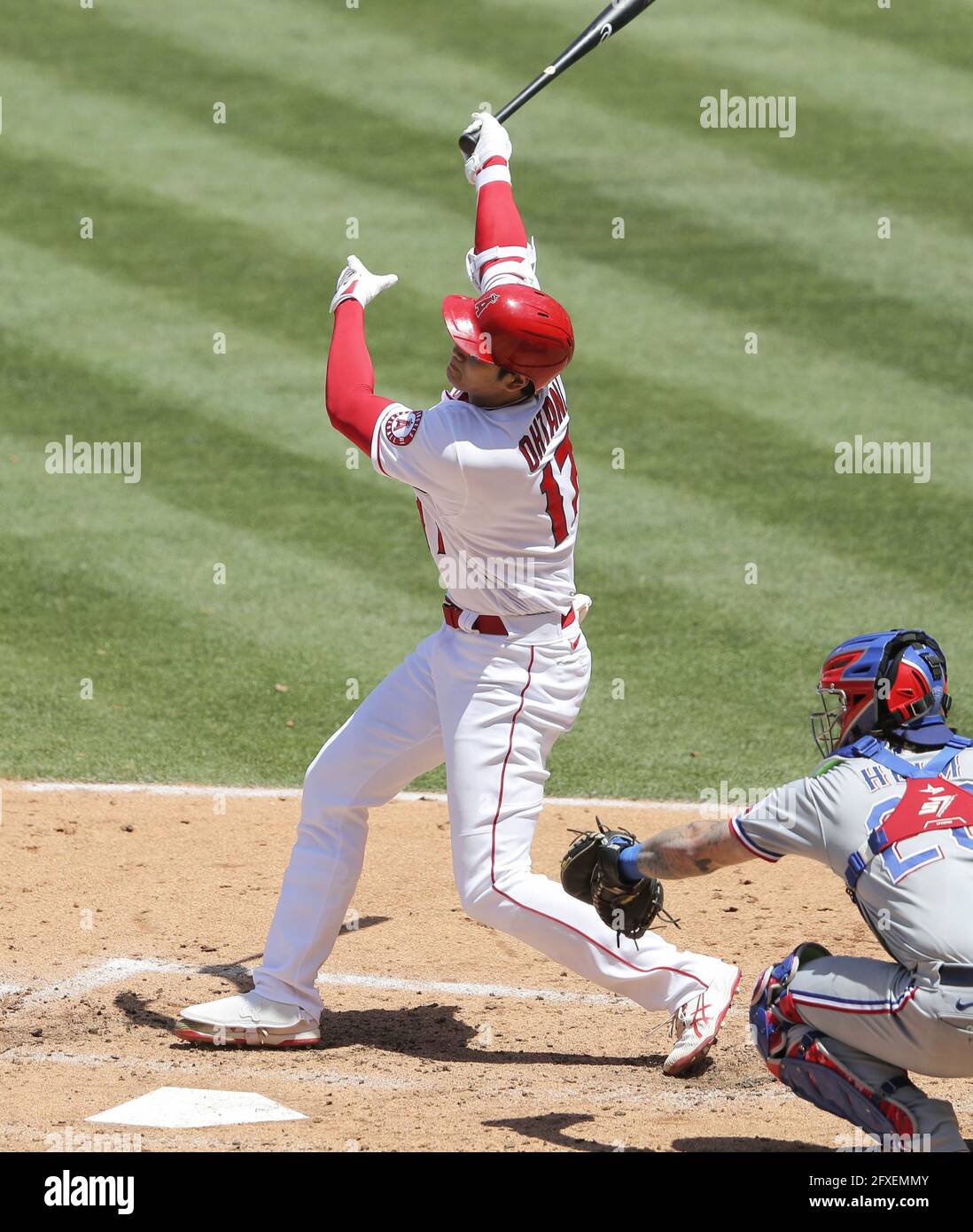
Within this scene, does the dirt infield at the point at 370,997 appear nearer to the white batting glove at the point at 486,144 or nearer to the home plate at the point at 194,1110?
the home plate at the point at 194,1110

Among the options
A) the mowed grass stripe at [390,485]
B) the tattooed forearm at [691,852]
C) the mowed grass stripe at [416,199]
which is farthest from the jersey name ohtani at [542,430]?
the mowed grass stripe at [416,199]

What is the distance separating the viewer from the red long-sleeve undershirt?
4.62m

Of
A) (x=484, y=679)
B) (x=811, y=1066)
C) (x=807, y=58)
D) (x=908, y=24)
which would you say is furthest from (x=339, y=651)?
(x=908, y=24)

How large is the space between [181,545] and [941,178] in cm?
735

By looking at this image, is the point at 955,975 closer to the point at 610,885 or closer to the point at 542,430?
the point at 610,885

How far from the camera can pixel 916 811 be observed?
3.58 m

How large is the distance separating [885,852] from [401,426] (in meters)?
1.74

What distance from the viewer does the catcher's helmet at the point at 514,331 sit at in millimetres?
4391

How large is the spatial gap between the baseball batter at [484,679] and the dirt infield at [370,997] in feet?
0.83

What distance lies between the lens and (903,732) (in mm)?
3689

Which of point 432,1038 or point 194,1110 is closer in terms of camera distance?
point 194,1110

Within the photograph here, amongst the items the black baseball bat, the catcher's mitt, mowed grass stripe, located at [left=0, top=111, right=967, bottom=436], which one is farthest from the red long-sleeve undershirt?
mowed grass stripe, located at [left=0, top=111, right=967, bottom=436]

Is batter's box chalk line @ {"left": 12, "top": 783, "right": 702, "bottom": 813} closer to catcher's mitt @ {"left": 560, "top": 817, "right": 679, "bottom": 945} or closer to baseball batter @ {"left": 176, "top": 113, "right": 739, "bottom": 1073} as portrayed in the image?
baseball batter @ {"left": 176, "top": 113, "right": 739, "bottom": 1073}

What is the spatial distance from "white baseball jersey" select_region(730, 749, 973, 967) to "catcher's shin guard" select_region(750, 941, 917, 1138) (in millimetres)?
282
